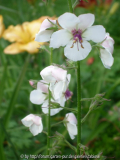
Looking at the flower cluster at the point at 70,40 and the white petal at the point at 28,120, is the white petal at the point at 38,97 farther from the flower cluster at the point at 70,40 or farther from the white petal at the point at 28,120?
the flower cluster at the point at 70,40

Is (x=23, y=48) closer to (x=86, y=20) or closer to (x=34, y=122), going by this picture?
(x=34, y=122)

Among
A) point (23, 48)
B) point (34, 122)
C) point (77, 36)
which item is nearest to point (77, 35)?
point (77, 36)

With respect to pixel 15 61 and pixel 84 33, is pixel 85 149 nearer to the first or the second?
pixel 84 33

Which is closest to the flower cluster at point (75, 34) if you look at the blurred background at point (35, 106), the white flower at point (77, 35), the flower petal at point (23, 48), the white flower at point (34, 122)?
the white flower at point (77, 35)

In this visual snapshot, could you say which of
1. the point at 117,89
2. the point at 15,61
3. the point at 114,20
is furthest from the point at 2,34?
the point at 114,20

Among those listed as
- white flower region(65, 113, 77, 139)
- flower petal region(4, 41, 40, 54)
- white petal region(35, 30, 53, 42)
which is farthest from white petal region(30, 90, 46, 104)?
flower petal region(4, 41, 40, 54)

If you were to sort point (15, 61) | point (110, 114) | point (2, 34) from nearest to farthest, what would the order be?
point (110, 114)
point (2, 34)
point (15, 61)

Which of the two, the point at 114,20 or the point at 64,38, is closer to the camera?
the point at 64,38
